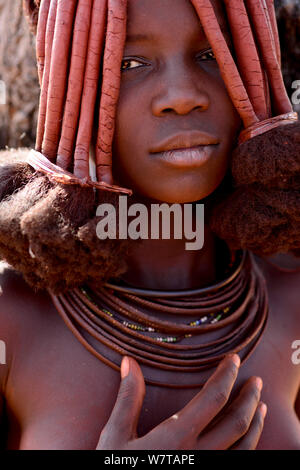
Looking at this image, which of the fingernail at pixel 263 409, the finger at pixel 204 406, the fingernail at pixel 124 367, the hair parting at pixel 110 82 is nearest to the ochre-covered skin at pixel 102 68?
the hair parting at pixel 110 82

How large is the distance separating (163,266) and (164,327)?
0.70ft

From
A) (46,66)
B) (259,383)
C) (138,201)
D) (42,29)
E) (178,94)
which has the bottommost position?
(259,383)

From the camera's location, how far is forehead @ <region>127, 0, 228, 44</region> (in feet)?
4.21

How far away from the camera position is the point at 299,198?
4.47 ft

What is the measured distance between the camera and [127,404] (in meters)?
1.26

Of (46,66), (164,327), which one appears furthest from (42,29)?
(164,327)

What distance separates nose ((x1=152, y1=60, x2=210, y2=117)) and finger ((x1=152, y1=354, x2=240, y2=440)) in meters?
0.63

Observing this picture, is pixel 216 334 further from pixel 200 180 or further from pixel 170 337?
pixel 200 180

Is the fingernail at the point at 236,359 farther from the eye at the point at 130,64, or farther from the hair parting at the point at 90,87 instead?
the eye at the point at 130,64

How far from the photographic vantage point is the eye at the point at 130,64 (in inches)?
52.1

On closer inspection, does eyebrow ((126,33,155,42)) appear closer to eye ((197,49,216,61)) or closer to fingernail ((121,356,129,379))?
eye ((197,49,216,61))

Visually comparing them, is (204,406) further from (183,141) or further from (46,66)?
(46,66)
